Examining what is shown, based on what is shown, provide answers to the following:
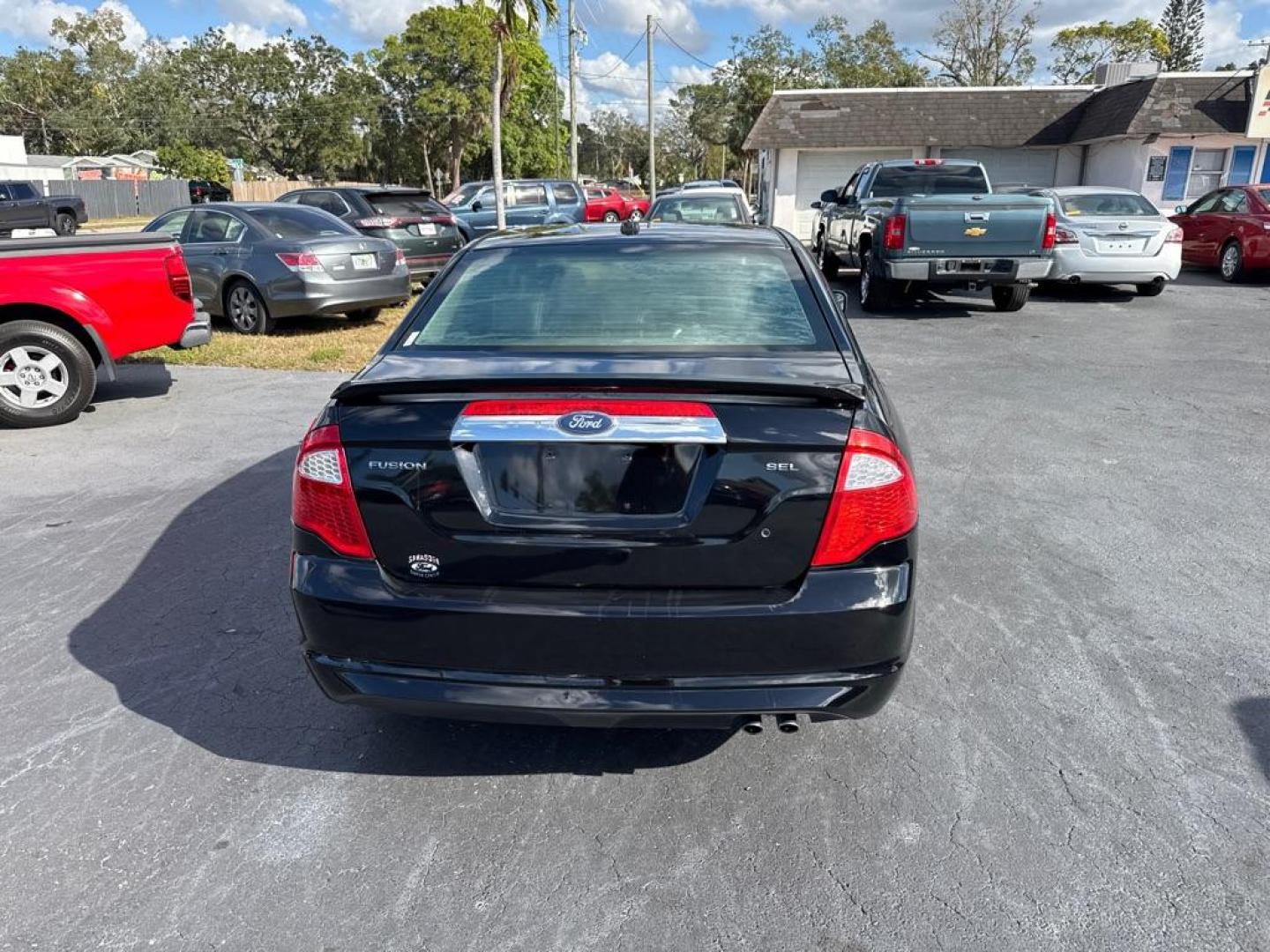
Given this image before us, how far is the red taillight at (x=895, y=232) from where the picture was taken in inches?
454

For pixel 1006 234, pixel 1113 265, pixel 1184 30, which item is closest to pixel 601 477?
pixel 1006 234

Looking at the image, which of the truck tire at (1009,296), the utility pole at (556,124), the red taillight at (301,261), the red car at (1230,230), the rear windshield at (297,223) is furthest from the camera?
the utility pole at (556,124)

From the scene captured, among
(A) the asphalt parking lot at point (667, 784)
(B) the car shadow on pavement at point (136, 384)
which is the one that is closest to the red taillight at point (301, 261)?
(B) the car shadow on pavement at point (136, 384)

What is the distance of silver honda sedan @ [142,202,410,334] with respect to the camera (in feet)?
35.1

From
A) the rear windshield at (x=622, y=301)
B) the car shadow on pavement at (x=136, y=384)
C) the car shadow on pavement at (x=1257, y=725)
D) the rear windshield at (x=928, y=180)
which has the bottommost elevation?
the car shadow on pavement at (x=136, y=384)

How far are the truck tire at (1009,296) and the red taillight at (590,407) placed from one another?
11180 mm

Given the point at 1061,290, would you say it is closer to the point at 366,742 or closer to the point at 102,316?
the point at 102,316

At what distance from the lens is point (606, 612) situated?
8.46ft

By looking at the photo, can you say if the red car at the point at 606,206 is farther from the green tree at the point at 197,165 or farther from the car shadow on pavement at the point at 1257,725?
the green tree at the point at 197,165

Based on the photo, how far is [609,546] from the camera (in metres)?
2.59

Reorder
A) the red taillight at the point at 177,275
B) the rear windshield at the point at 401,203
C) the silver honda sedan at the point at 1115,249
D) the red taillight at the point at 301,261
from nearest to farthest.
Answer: the red taillight at the point at 177,275
the red taillight at the point at 301,261
the silver honda sedan at the point at 1115,249
the rear windshield at the point at 401,203

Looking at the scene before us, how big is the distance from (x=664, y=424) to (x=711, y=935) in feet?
4.27

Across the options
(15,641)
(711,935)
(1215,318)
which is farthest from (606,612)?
(1215,318)

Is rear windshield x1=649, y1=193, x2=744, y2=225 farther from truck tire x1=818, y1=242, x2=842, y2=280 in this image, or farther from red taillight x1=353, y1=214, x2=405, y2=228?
red taillight x1=353, y1=214, x2=405, y2=228
